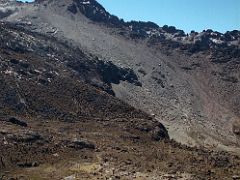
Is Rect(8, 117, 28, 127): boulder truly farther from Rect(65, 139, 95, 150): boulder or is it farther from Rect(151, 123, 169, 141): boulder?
Rect(151, 123, 169, 141): boulder

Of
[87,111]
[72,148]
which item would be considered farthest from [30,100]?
[72,148]

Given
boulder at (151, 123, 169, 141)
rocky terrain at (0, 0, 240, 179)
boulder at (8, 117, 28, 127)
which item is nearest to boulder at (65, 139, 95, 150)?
rocky terrain at (0, 0, 240, 179)

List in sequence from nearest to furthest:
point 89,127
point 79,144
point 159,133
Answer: point 79,144 < point 89,127 < point 159,133

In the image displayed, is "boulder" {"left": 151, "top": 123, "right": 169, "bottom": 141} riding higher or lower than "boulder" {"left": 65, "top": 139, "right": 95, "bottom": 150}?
higher

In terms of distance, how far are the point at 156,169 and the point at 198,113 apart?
8056cm

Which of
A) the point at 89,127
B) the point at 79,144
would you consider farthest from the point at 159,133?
the point at 79,144

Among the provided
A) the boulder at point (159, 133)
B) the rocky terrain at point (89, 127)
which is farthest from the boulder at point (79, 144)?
the boulder at point (159, 133)

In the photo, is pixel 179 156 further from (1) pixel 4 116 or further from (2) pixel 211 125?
(2) pixel 211 125

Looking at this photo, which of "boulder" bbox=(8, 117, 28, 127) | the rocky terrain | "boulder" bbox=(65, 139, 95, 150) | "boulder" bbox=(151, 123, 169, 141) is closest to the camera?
the rocky terrain

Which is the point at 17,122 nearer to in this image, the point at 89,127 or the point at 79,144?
the point at 79,144

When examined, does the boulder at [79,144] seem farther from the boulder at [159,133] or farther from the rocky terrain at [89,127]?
the boulder at [159,133]

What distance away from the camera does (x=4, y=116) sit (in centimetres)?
13925

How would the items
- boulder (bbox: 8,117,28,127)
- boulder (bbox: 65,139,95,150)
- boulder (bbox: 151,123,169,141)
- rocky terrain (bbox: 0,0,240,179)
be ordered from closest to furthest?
rocky terrain (bbox: 0,0,240,179) < boulder (bbox: 65,139,95,150) < boulder (bbox: 8,117,28,127) < boulder (bbox: 151,123,169,141)

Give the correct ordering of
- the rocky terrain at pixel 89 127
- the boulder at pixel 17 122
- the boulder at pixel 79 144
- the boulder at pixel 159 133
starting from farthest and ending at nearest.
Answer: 1. the boulder at pixel 159 133
2. the boulder at pixel 17 122
3. the boulder at pixel 79 144
4. the rocky terrain at pixel 89 127
